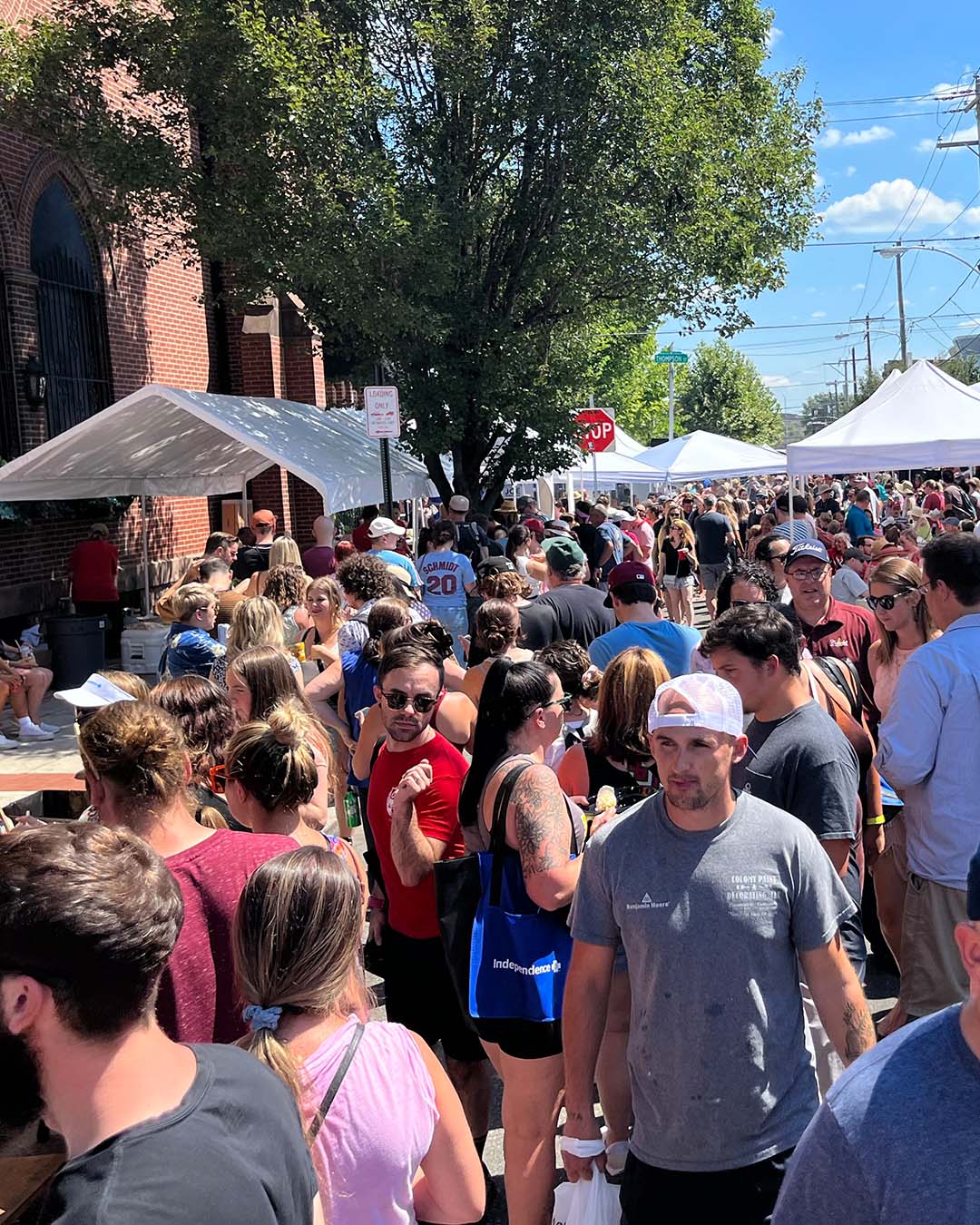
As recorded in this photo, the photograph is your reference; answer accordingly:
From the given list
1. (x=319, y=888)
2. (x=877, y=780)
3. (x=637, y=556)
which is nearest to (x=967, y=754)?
(x=877, y=780)

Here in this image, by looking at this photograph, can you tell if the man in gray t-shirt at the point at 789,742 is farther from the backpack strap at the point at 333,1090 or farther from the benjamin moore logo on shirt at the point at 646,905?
the backpack strap at the point at 333,1090

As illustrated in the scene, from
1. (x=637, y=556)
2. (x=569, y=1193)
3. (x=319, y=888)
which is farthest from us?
(x=637, y=556)

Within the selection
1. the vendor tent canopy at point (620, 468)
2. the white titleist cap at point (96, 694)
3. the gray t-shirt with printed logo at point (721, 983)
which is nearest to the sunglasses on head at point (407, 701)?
the white titleist cap at point (96, 694)

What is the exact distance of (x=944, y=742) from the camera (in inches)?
172

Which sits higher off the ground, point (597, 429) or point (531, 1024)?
point (597, 429)

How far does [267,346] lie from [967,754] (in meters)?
18.9

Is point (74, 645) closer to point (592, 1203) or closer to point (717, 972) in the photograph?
point (592, 1203)

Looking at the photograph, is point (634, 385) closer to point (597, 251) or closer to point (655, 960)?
point (597, 251)

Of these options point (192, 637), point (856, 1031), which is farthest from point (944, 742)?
point (192, 637)

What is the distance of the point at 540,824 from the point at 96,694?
209 cm

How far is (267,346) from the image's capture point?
70.8 feet

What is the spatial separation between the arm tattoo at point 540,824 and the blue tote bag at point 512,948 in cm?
5

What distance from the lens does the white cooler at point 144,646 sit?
1262 cm

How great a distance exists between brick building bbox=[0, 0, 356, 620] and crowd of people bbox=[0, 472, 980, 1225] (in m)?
10.5
